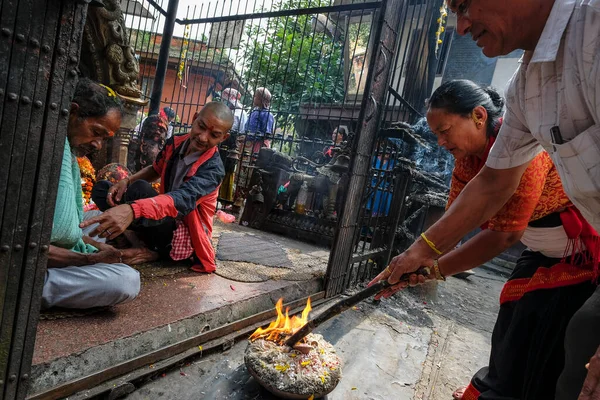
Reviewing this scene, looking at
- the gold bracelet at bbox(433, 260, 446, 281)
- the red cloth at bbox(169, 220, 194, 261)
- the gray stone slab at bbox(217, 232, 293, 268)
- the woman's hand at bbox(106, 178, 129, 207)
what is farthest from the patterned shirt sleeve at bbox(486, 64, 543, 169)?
the woman's hand at bbox(106, 178, 129, 207)

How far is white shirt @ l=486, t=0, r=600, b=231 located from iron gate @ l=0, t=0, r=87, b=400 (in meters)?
1.51

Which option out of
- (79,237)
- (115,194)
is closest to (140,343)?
(79,237)

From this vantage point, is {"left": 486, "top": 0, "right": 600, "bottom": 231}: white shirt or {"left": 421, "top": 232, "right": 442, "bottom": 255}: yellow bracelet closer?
{"left": 486, "top": 0, "right": 600, "bottom": 231}: white shirt

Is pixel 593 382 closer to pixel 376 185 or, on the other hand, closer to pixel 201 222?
pixel 201 222

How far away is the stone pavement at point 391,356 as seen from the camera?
214 centimetres

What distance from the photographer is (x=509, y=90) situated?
1.56 meters

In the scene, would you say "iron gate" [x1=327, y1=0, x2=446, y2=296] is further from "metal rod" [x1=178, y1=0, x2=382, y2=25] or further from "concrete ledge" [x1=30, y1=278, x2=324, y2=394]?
"concrete ledge" [x1=30, y1=278, x2=324, y2=394]

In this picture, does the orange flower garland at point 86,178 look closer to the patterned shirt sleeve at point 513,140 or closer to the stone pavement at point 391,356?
the stone pavement at point 391,356

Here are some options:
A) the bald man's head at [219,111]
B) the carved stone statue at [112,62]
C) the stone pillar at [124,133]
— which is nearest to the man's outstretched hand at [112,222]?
the bald man's head at [219,111]

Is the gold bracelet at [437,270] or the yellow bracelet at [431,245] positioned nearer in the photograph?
the yellow bracelet at [431,245]

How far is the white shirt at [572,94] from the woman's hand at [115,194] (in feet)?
9.93

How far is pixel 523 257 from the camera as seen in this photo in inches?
89.7

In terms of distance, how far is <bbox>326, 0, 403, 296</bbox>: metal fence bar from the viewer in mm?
3412

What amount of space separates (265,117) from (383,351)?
520 cm
